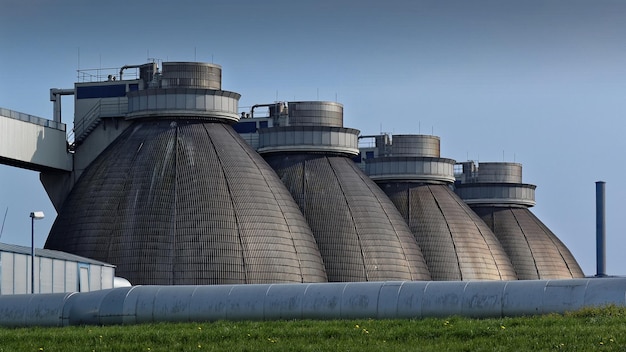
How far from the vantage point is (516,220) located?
14512cm

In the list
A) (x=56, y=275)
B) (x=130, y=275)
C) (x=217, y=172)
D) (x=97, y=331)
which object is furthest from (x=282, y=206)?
(x=97, y=331)

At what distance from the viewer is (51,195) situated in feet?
340

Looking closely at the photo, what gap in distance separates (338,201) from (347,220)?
1.67 metres

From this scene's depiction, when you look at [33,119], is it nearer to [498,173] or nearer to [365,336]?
[365,336]

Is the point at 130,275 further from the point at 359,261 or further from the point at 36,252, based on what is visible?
the point at 359,261

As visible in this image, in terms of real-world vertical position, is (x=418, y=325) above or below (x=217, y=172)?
below

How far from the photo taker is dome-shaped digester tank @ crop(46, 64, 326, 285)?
91.2m

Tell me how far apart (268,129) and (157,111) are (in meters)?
16.1

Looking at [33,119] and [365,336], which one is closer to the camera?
[365,336]

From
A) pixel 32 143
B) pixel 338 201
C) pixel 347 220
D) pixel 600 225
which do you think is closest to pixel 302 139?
pixel 338 201

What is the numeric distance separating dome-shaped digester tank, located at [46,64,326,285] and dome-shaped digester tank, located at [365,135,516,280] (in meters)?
26.0

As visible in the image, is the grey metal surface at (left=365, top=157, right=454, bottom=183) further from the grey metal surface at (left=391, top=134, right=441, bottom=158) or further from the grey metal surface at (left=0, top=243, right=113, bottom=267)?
the grey metal surface at (left=0, top=243, right=113, bottom=267)

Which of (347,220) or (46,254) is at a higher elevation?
(347,220)

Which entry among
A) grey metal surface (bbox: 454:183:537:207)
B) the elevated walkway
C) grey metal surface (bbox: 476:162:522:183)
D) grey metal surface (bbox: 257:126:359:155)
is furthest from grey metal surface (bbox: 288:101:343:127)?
grey metal surface (bbox: 476:162:522:183)
